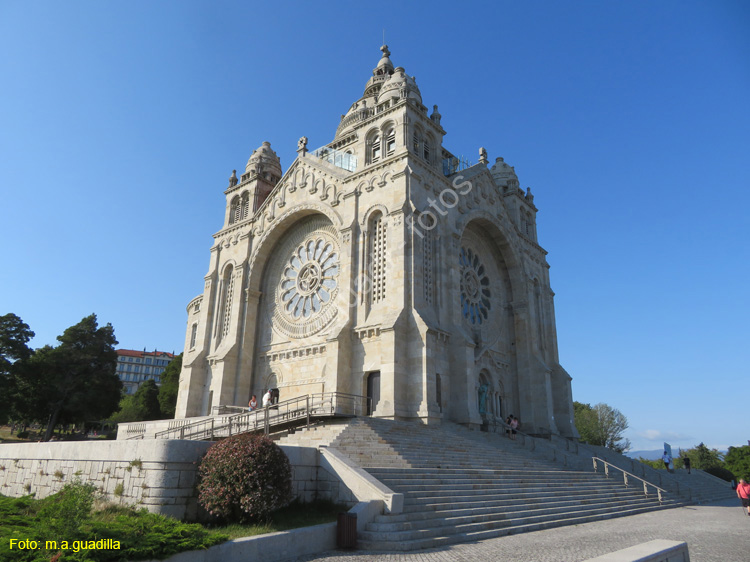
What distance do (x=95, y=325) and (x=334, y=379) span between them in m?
31.5

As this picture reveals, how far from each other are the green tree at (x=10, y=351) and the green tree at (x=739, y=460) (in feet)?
238

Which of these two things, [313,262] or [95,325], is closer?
[313,262]

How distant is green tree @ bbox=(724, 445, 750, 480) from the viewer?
5759 centimetres

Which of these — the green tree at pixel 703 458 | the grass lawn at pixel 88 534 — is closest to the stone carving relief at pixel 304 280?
the grass lawn at pixel 88 534

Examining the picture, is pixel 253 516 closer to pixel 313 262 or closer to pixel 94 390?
pixel 313 262

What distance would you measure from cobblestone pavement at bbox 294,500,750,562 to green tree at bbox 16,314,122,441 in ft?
130

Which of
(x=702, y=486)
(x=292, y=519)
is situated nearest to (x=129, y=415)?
(x=292, y=519)

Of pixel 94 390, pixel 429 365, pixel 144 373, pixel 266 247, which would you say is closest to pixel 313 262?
pixel 266 247

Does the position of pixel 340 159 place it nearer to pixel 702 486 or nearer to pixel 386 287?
pixel 386 287

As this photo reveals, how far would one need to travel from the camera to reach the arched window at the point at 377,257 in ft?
83.1

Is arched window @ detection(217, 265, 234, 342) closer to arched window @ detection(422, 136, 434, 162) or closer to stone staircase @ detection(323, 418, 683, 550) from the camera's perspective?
arched window @ detection(422, 136, 434, 162)

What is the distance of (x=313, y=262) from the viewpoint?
1206 inches

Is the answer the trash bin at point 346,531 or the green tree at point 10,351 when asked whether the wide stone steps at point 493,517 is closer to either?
the trash bin at point 346,531

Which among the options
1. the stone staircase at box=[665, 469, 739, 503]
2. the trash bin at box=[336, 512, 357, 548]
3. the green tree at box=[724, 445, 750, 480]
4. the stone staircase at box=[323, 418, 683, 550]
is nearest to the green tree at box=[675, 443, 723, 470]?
the green tree at box=[724, 445, 750, 480]
